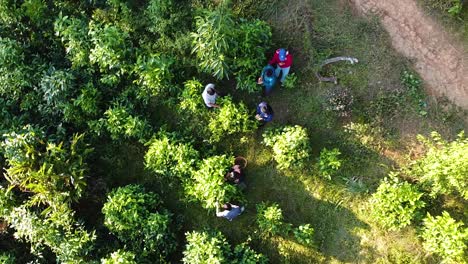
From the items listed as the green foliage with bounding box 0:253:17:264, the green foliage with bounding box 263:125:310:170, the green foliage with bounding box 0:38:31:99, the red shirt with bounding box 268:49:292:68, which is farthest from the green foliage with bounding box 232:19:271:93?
the green foliage with bounding box 0:253:17:264

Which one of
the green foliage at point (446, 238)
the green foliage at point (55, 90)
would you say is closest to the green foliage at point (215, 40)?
the green foliage at point (55, 90)

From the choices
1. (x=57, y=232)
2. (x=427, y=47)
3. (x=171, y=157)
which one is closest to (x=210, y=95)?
(x=171, y=157)

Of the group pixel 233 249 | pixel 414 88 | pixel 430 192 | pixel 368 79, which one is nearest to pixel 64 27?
pixel 233 249

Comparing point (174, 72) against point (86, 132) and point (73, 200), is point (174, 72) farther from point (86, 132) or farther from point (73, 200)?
point (73, 200)

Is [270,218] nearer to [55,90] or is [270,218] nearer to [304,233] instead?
[304,233]

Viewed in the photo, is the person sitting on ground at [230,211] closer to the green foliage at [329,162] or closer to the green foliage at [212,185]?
the green foliage at [212,185]

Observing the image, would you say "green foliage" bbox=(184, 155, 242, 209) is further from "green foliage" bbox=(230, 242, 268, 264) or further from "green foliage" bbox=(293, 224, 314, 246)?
"green foliage" bbox=(293, 224, 314, 246)
